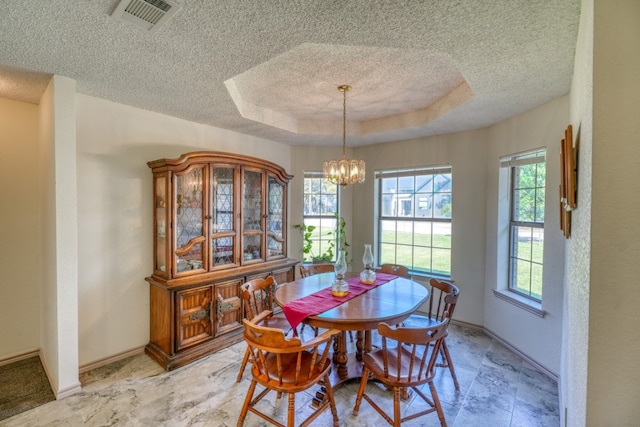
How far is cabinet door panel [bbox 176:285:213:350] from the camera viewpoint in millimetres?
2875

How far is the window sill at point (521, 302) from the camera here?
9.23ft

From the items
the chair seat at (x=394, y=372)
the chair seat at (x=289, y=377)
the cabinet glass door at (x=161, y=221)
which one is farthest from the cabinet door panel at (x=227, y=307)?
the chair seat at (x=394, y=372)

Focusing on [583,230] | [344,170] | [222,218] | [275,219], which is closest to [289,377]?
[583,230]

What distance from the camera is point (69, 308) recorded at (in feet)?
7.76

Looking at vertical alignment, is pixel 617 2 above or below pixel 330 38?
below

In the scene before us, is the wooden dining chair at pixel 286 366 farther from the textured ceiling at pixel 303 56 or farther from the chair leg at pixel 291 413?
the textured ceiling at pixel 303 56

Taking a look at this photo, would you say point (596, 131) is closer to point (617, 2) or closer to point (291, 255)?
point (617, 2)

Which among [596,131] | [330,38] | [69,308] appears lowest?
[69,308]

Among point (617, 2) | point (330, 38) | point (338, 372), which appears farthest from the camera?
point (338, 372)

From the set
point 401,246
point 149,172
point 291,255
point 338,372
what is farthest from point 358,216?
point 149,172

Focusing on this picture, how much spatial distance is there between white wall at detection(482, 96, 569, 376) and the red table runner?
5.08ft

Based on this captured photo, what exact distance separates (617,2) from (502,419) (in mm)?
2511

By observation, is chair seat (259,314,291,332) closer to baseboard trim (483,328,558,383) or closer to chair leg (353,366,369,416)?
chair leg (353,366,369,416)

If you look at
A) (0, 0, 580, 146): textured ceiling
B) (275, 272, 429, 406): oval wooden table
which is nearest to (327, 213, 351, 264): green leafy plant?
(275, 272, 429, 406): oval wooden table
